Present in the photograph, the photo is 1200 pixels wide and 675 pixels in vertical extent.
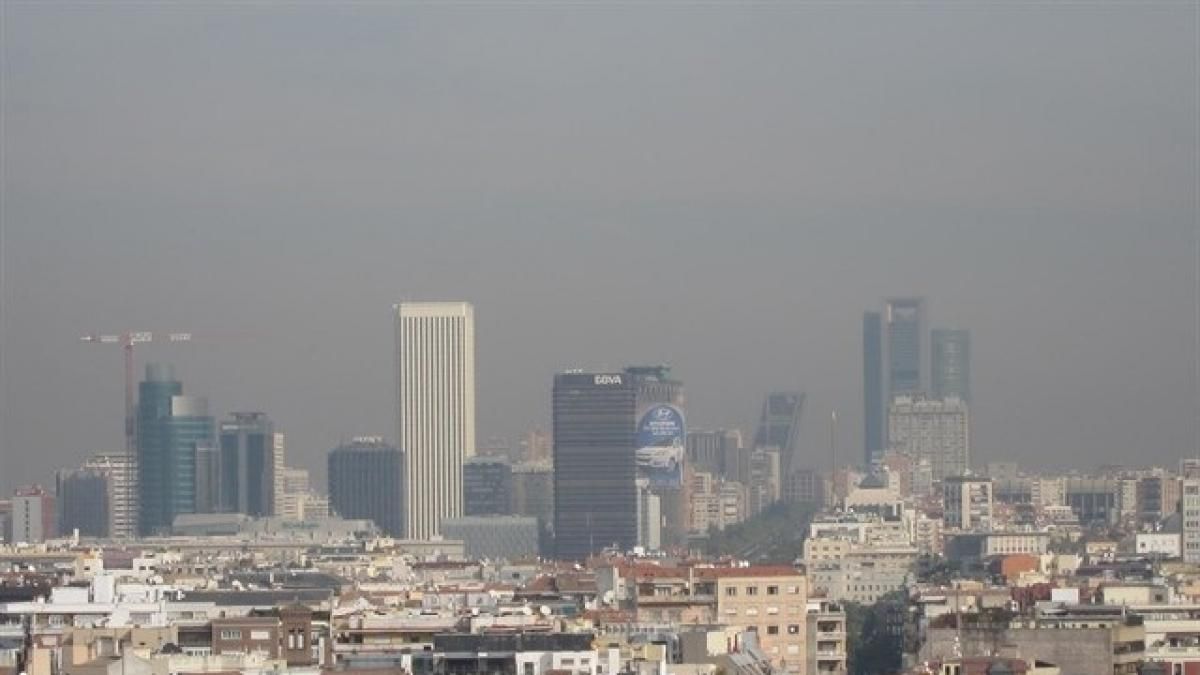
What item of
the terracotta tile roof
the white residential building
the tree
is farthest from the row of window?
the white residential building

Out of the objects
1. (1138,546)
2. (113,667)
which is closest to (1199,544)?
(1138,546)

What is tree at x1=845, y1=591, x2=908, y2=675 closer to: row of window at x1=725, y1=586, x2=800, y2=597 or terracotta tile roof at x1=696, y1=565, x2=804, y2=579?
terracotta tile roof at x1=696, y1=565, x2=804, y2=579

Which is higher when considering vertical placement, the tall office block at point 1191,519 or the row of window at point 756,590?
the tall office block at point 1191,519

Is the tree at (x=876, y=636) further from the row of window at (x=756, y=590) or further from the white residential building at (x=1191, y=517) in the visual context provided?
the white residential building at (x=1191, y=517)

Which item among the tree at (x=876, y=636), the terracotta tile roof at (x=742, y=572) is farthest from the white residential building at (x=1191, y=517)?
the terracotta tile roof at (x=742, y=572)

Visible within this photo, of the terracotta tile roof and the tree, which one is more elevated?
the terracotta tile roof

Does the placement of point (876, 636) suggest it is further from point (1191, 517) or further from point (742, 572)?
point (1191, 517)

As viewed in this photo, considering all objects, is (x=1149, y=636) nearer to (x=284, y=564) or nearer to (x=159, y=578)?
(x=159, y=578)

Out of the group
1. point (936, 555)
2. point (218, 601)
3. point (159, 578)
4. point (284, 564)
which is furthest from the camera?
point (936, 555)

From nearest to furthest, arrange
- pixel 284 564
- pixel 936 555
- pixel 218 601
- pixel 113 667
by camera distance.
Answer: pixel 113 667 → pixel 218 601 → pixel 284 564 → pixel 936 555

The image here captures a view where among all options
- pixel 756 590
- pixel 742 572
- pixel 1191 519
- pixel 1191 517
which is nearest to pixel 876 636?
pixel 742 572

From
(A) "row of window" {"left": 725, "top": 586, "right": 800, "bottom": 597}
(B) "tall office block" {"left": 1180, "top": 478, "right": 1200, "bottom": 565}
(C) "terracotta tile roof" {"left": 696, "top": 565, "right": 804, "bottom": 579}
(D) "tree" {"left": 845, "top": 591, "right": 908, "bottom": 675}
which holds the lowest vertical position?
(D) "tree" {"left": 845, "top": 591, "right": 908, "bottom": 675}
